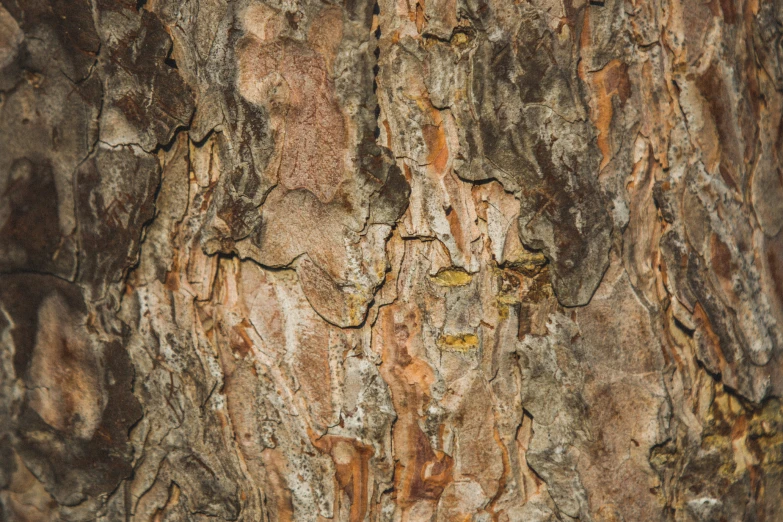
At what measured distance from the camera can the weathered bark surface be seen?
1.15m

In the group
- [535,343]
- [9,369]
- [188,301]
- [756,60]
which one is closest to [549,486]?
[535,343]

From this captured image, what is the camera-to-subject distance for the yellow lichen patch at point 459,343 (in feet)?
3.92

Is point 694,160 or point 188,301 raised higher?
point 694,160

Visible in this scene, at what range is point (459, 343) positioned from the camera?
1.20 meters

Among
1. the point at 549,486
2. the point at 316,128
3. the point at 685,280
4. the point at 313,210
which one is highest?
the point at 316,128

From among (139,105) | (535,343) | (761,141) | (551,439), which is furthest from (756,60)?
(139,105)

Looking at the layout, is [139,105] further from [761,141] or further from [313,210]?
[761,141]

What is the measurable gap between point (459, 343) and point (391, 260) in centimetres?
20

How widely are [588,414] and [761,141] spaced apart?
625 millimetres

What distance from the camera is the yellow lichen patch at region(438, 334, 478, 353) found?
47.1 inches

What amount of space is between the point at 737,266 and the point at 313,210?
0.78 metres

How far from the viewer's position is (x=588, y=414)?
3.87 feet

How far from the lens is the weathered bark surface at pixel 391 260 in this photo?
1.15 m

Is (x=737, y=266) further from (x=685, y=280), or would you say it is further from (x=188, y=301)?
(x=188, y=301)
